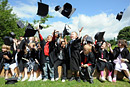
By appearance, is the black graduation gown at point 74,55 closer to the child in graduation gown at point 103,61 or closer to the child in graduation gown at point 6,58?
the child in graduation gown at point 103,61

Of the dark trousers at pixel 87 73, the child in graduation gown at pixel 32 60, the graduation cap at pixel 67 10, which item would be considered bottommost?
the dark trousers at pixel 87 73

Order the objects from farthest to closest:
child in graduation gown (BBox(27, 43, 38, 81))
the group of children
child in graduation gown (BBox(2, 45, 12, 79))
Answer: child in graduation gown (BBox(2, 45, 12, 79)) → child in graduation gown (BBox(27, 43, 38, 81)) → the group of children

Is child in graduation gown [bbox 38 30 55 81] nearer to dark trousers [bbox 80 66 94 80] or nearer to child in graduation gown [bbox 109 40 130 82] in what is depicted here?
dark trousers [bbox 80 66 94 80]

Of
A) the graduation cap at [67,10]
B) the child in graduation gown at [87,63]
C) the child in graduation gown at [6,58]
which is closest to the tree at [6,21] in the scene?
the child in graduation gown at [6,58]

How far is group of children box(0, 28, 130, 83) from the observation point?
3506 millimetres

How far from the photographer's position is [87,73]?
3432 millimetres

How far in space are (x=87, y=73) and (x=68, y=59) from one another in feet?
2.60

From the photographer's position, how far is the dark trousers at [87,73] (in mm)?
3365

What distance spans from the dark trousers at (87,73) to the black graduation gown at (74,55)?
0.25m

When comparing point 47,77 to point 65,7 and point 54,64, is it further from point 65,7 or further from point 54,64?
point 65,7

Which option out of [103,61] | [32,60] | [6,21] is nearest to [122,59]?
[103,61]

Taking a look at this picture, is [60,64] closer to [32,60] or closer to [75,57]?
[75,57]

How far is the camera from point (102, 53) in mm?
3842

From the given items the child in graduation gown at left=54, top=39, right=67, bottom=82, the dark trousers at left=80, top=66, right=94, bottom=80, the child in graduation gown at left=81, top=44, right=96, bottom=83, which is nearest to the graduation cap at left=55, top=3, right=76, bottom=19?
the child in graduation gown at left=54, top=39, right=67, bottom=82
